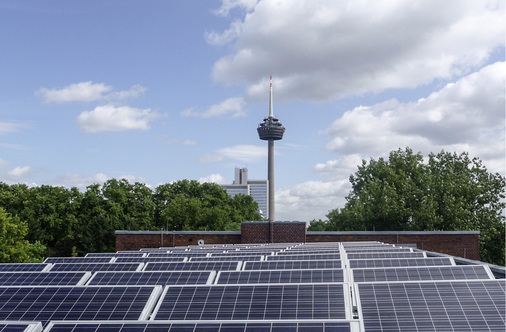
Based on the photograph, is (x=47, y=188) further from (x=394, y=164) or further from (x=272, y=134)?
(x=272, y=134)

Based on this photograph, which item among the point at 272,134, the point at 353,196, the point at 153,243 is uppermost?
the point at 272,134

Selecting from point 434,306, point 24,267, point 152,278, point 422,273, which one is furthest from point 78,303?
point 24,267

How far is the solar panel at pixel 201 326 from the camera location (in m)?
6.00

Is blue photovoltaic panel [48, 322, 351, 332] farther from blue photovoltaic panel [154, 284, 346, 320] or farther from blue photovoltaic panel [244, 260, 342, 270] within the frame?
blue photovoltaic panel [244, 260, 342, 270]

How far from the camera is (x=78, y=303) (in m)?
8.08

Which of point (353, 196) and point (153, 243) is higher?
point (353, 196)

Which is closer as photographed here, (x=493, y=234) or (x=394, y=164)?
(x=493, y=234)

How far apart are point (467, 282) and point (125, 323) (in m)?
5.25

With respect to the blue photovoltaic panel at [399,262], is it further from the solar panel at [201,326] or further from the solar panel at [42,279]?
the solar panel at [42,279]

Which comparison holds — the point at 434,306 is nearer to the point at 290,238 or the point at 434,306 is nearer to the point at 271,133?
the point at 290,238

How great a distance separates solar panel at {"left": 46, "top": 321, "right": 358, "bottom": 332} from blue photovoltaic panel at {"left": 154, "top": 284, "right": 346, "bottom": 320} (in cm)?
80

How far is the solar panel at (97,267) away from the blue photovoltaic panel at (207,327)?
26.6ft

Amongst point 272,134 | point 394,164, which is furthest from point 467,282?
point 272,134

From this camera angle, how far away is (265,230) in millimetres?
34688
